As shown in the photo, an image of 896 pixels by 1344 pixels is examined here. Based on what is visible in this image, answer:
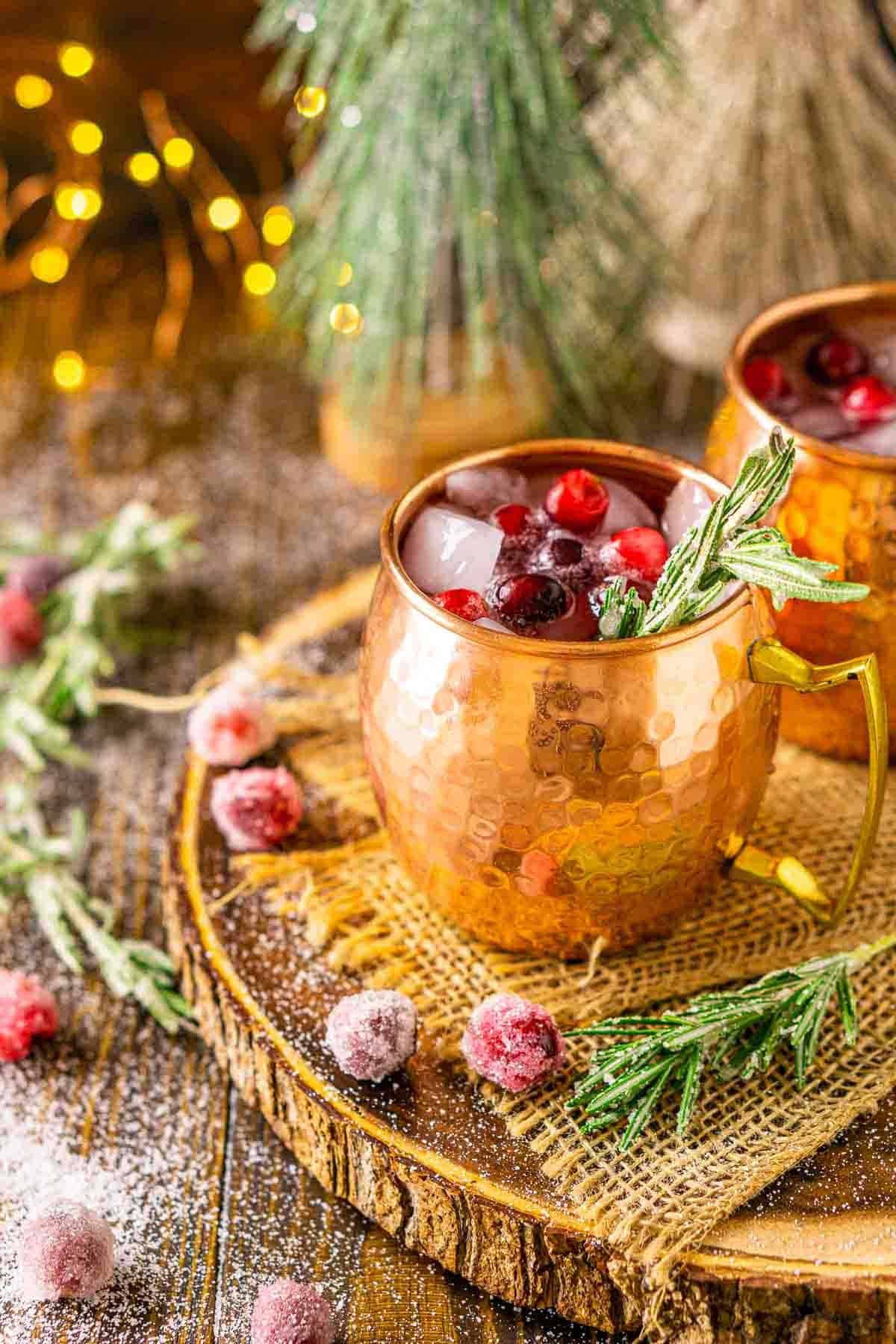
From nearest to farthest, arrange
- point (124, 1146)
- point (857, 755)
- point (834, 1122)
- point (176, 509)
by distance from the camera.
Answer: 1. point (834, 1122)
2. point (124, 1146)
3. point (857, 755)
4. point (176, 509)

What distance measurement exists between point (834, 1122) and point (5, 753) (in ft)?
2.27

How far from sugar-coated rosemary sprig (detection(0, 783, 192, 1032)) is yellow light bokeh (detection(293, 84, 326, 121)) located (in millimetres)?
597

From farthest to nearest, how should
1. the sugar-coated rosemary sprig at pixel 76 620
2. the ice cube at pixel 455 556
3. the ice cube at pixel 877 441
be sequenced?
the sugar-coated rosemary sprig at pixel 76 620 → the ice cube at pixel 877 441 → the ice cube at pixel 455 556

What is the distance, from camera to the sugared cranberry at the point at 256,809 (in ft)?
3.13

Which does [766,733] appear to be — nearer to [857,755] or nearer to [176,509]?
[857,755]

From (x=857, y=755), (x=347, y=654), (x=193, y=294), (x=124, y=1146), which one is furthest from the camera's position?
(x=193, y=294)

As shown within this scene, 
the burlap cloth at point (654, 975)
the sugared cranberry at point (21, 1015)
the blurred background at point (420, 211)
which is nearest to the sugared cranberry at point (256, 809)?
the burlap cloth at point (654, 975)

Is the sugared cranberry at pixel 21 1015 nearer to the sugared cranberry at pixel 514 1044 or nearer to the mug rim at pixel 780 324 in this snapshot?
the sugared cranberry at pixel 514 1044

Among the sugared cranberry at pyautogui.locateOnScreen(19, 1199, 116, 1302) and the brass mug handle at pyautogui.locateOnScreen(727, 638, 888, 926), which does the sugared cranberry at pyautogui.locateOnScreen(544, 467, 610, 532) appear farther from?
the sugared cranberry at pyautogui.locateOnScreen(19, 1199, 116, 1302)

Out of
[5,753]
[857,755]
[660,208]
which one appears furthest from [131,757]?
[660,208]

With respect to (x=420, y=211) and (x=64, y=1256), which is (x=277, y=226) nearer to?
(x=420, y=211)

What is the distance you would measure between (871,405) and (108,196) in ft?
3.89

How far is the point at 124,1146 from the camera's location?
881mm

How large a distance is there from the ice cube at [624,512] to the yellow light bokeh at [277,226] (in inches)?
28.9
